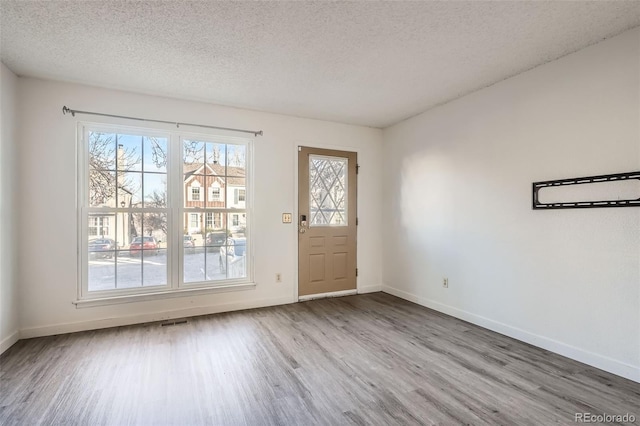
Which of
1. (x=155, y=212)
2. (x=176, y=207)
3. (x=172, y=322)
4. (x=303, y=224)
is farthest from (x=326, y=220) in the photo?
(x=172, y=322)

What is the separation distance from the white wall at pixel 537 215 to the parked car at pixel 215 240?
2.60 m

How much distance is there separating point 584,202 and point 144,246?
435 centimetres

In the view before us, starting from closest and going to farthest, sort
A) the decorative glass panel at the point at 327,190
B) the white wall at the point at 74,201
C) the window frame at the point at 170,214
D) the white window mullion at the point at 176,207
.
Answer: the white wall at the point at 74,201, the window frame at the point at 170,214, the white window mullion at the point at 176,207, the decorative glass panel at the point at 327,190

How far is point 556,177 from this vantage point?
2.69m

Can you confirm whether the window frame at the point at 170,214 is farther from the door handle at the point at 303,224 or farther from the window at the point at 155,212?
the door handle at the point at 303,224

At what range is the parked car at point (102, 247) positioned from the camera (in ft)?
10.7

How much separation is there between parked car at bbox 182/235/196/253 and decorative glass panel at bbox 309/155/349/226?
1.59 metres

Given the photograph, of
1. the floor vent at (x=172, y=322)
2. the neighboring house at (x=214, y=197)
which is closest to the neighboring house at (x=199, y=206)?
the neighboring house at (x=214, y=197)

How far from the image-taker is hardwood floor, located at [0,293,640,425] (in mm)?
1851

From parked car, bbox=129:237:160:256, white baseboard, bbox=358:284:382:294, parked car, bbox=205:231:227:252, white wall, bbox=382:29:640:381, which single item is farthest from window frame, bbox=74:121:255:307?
white wall, bbox=382:29:640:381

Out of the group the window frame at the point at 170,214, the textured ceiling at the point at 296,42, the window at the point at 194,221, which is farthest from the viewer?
the window at the point at 194,221

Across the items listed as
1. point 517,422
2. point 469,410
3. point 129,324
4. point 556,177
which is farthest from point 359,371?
point 129,324

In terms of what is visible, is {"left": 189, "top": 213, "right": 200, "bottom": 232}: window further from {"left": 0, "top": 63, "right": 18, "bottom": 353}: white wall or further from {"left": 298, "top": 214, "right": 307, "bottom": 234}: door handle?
{"left": 0, "top": 63, "right": 18, "bottom": 353}: white wall

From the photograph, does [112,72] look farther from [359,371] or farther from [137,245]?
[359,371]
